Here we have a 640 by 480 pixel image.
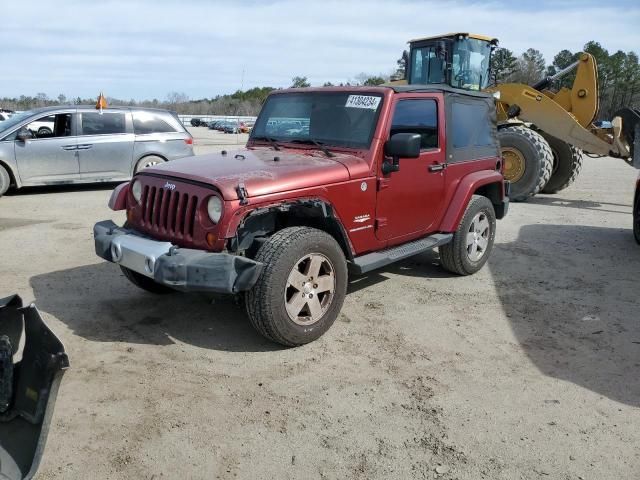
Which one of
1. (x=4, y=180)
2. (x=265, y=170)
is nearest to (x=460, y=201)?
(x=265, y=170)

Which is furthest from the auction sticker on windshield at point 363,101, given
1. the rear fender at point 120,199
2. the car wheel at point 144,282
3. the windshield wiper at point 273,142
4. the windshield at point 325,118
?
the car wheel at point 144,282

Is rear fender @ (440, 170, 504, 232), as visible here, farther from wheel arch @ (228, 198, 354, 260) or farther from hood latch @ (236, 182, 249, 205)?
hood latch @ (236, 182, 249, 205)

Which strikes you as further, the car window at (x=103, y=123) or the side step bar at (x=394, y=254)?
the car window at (x=103, y=123)

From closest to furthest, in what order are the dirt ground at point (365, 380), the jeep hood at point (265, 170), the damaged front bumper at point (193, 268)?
1. the dirt ground at point (365, 380)
2. the damaged front bumper at point (193, 268)
3. the jeep hood at point (265, 170)

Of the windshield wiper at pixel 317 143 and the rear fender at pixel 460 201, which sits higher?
the windshield wiper at pixel 317 143

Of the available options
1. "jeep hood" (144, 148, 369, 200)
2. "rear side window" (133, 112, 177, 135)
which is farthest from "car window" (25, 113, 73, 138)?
"jeep hood" (144, 148, 369, 200)

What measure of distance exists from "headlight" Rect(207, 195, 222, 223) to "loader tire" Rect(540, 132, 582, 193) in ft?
32.6

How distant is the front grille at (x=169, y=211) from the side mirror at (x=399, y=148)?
169 centimetres

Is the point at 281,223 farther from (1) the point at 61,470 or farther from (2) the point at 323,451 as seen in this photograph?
(1) the point at 61,470

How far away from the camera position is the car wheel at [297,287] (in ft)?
12.8

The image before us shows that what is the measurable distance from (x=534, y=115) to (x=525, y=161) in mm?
1098

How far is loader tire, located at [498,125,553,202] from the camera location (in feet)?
35.3

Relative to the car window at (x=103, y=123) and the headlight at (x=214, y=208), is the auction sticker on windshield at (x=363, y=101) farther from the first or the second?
the car window at (x=103, y=123)

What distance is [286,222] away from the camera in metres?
4.55
